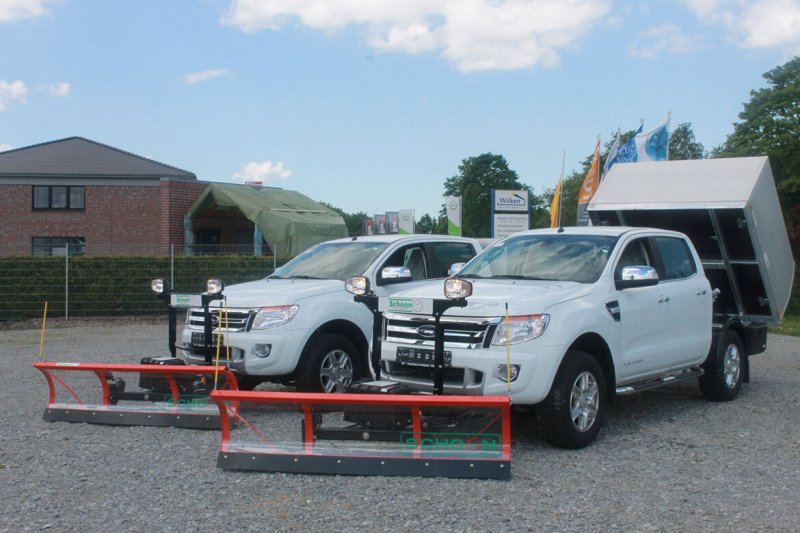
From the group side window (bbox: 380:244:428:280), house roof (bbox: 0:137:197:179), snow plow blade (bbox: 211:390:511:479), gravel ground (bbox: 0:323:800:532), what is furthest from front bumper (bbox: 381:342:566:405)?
house roof (bbox: 0:137:197:179)

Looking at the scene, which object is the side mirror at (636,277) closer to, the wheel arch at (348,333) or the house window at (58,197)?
the wheel arch at (348,333)

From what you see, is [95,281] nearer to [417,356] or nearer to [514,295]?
[417,356]

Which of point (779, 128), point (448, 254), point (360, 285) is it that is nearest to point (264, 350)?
point (360, 285)

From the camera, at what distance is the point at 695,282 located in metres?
8.97

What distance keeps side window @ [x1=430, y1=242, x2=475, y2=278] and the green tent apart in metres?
14.3

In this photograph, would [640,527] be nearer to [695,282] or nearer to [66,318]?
[695,282]

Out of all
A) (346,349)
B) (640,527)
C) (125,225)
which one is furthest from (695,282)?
(125,225)

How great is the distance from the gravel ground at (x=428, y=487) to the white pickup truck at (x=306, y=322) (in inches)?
40.8

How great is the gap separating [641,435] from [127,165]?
2723cm

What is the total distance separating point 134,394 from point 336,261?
2826 millimetres

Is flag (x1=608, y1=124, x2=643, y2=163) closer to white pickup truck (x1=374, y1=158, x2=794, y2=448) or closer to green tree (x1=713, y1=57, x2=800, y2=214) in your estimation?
white pickup truck (x1=374, y1=158, x2=794, y2=448)

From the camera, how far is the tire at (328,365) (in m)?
8.63

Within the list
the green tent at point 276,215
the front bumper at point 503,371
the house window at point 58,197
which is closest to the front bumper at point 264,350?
the front bumper at point 503,371

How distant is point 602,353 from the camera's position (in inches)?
295
